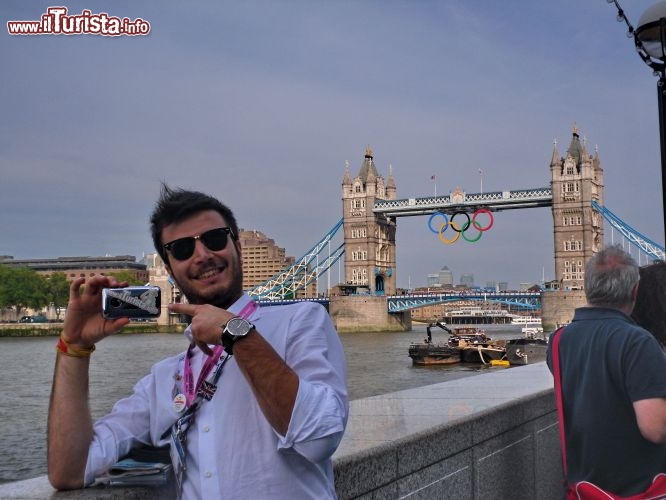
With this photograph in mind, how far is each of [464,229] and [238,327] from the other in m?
61.1

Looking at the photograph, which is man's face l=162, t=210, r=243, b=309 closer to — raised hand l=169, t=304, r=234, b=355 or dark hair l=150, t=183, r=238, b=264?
dark hair l=150, t=183, r=238, b=264

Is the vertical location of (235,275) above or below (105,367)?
above

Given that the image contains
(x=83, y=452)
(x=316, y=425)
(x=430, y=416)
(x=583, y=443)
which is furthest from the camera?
(x=430, y=416)

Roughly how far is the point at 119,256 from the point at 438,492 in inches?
4242

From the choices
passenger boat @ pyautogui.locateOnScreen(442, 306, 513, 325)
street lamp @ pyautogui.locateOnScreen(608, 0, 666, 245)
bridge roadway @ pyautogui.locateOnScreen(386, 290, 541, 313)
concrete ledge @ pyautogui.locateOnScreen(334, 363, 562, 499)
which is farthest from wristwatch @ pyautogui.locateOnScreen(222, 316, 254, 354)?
passenger boat @ pyautogui.locateOnScreen(442, 306, 513, 325)

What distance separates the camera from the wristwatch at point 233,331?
1.24 m

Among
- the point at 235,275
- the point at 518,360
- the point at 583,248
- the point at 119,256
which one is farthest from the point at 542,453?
the point at 119,256

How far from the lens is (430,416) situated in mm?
2645

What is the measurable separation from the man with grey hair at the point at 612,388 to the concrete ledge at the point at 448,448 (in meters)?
0.46

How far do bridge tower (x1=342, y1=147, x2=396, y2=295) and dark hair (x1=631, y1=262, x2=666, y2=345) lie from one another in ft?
203

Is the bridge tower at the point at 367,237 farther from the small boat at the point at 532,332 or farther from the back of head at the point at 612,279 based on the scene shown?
the back of head at the point at 612,279

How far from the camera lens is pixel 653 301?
2402mm

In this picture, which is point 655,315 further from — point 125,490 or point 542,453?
point 125,490

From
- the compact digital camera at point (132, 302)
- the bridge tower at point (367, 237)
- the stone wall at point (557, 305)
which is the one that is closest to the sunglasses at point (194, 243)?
the compact digital camera at point (132, 302)
